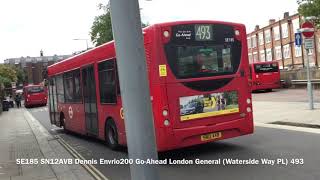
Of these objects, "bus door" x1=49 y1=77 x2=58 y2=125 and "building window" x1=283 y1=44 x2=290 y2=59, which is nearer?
"bus door" x1=49 y1=77 x2=58 y2=125

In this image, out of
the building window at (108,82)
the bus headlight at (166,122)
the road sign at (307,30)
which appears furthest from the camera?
the road sign at (307,30)

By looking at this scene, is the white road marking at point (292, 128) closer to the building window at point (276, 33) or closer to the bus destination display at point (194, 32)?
the bus destination display at point (194, 32)

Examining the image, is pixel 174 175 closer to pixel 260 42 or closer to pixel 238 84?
pixel 238 84

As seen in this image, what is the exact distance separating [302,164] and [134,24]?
556cm

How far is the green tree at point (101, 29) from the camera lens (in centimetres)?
5022

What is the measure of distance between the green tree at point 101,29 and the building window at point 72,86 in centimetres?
3245

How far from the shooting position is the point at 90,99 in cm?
1427

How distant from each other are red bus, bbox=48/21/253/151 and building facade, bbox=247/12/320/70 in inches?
2086

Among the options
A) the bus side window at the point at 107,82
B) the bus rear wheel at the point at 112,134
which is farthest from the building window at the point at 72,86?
the bus rear wheel at the point at 112,134

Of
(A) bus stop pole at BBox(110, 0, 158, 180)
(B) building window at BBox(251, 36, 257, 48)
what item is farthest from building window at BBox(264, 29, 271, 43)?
(A) bus stop pole at BBox(110, 0, 158, 180)

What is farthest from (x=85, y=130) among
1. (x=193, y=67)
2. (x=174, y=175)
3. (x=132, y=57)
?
(x=132, y=57)

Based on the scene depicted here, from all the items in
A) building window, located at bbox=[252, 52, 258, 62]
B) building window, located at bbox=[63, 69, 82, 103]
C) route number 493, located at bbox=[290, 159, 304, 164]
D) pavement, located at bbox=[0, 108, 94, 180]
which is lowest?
pavement, located at bbox=[0, 108, 94, 180]

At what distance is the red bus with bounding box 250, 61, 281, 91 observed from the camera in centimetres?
4219

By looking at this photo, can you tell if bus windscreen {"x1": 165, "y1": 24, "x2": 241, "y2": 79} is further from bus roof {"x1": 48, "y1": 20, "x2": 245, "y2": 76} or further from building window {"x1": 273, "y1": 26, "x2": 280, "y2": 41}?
building window {"x1": 273, "y1": 26, "x2": 280, "y2": 41}
